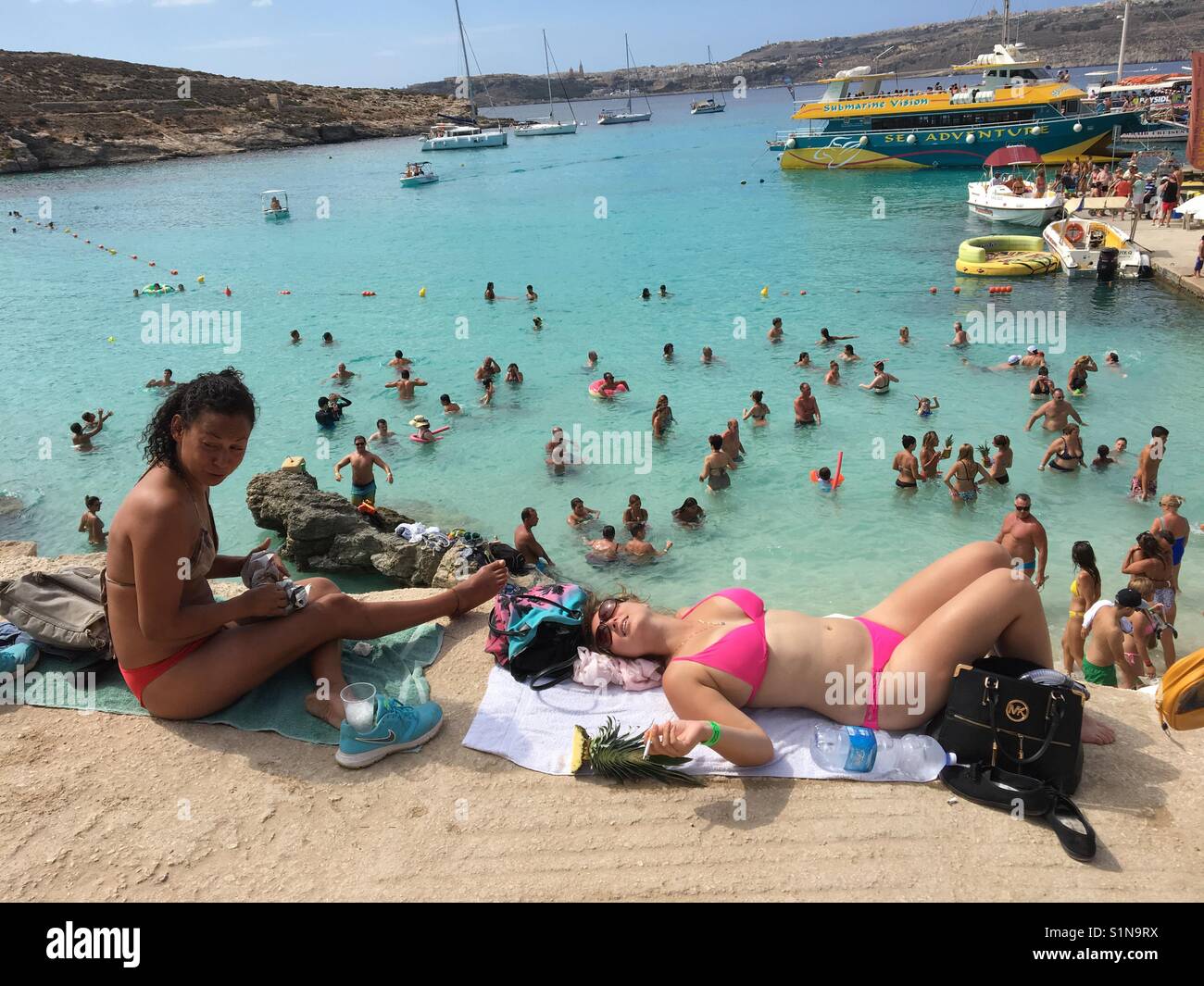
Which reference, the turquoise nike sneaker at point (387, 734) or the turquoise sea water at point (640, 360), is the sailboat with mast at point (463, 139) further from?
the turquoise nike sneaker at point (387, 734)

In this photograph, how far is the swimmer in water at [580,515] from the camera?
10773mm

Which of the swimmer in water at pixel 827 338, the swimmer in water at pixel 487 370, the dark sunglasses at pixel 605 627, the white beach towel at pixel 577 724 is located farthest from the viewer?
the swimmer in water at pixel 827 338

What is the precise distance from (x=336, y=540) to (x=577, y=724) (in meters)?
6.19

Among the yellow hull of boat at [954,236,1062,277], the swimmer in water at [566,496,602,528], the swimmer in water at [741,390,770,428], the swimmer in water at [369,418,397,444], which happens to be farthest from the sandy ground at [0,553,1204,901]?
the yellow hull of boat at [954,236,1062,277]

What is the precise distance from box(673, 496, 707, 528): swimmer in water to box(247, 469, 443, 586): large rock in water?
3501mm

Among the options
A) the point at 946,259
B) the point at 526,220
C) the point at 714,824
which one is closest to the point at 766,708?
the point at 714,824

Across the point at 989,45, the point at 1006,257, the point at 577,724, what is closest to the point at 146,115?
the point at 1006,257

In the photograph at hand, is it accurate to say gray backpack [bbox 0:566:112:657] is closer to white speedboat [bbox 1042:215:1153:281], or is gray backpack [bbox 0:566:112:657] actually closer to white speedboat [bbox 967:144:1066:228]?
white speedboat [bbox 1042:215:1153:281]

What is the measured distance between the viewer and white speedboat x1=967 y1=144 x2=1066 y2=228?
84.7ft

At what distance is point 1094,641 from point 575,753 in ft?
16.1

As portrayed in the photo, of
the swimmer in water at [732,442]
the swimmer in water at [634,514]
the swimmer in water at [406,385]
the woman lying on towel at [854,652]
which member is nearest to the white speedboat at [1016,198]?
the swimmer in water at [732,442]

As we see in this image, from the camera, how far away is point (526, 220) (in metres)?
39.0

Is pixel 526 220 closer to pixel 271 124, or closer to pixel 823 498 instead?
pixel 823 498

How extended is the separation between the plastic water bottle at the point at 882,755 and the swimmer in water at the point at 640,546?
632cm
